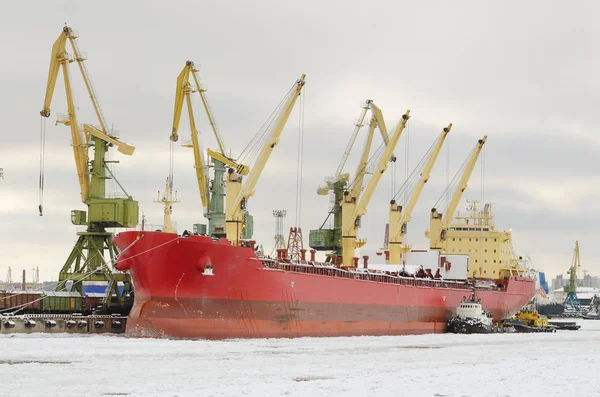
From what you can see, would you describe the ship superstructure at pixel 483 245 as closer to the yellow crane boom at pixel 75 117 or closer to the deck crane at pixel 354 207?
the deck crane at pixel 354 207

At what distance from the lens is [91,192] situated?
48.2 meters

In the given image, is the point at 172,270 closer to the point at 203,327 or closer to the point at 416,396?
the point at 203,327

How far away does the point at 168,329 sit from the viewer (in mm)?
37062

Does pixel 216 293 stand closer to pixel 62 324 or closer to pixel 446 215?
pixel 62 324

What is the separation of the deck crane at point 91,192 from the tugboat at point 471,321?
2089 cm

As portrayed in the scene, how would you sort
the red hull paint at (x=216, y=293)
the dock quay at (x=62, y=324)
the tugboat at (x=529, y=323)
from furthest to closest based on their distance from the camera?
the tugboat at (x=529, y=323), the dock quay at (x=62, y=324), the red hull paint at (x=216, y=293)

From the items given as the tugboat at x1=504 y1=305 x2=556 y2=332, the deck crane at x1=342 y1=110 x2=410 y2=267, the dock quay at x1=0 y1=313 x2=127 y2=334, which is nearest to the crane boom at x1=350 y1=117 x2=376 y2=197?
the deck crane at x1=342 y1=110 x2=410 y2=267

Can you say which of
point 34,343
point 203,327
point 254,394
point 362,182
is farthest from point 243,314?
point 362,182

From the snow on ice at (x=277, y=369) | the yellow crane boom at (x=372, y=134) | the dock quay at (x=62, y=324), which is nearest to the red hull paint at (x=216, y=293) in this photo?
the snow on ice at (x=277, y=369)

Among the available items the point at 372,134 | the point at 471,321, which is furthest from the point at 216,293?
the point at 372,134

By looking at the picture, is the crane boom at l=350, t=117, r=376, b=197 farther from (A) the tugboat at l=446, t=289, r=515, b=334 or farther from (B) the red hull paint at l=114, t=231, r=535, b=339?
(B) the red hull paint at l=114, t=231, r=535, b=339

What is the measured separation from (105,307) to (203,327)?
9.45m

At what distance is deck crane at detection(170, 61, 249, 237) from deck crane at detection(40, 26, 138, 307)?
5.61 meters

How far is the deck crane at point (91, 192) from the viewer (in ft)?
156
